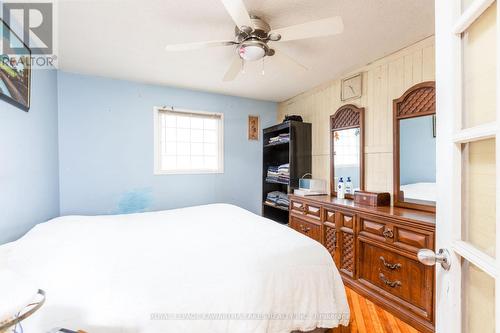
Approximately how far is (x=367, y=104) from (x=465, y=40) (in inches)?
77.0

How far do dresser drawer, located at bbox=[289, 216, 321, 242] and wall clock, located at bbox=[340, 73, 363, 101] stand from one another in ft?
5.02

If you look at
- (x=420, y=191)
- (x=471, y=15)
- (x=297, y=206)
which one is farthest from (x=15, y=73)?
(x=420, y=191)

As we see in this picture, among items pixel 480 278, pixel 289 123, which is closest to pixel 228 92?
pixel 289 123

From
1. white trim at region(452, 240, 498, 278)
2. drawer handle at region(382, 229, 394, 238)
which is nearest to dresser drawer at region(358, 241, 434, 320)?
drawer handle at region(382, 229, 394, 238)

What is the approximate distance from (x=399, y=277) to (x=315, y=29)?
192 cm

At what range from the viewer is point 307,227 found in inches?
105

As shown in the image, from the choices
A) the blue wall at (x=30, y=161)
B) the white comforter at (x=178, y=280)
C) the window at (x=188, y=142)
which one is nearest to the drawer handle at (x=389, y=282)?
the white comforter at (x=178, y=280)

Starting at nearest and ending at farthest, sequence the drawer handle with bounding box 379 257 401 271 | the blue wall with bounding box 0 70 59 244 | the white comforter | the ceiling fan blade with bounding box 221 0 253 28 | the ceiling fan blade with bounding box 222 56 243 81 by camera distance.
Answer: the white comforter < the ceiling fan blade with bounding box 221 0 253 28 < the blue wall with bounding box 0 70 59 244 < the drawer handle with bounding box 379 257 401 271 < the ceiling fan blade with bounding box 222 56 243 81

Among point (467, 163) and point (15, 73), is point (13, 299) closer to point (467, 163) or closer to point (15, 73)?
point (467, 163)

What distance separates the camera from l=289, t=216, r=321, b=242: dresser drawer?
2.51m

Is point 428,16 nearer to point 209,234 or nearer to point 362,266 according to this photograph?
point 362,266

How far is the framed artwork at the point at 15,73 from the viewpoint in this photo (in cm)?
141

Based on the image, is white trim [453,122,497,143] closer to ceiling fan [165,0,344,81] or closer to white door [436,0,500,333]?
white door [436,0,500,333]

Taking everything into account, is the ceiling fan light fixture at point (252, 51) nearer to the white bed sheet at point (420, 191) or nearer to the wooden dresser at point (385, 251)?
the wooden dresser at point (385, 251)
